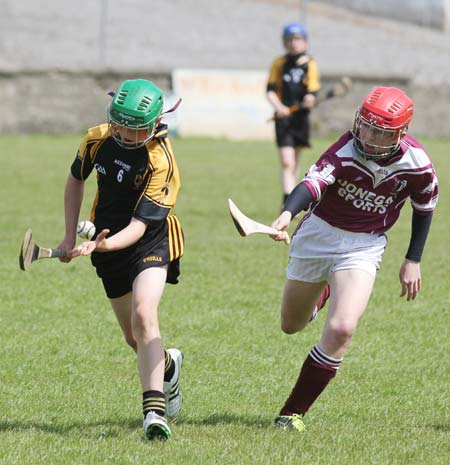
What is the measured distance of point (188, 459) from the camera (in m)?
4.75

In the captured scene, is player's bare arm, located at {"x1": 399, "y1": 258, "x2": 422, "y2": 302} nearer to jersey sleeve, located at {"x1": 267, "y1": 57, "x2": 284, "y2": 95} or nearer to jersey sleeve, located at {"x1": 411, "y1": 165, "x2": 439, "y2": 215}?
jersey sleeve, located at {"x1": 411, "y1": 165, "x2": 439, "y2": 215}

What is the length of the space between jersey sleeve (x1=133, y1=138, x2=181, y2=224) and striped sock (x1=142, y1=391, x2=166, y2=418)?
2.68ft

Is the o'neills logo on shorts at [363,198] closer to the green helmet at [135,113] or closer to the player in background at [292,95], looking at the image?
the green helmet at [135,113]

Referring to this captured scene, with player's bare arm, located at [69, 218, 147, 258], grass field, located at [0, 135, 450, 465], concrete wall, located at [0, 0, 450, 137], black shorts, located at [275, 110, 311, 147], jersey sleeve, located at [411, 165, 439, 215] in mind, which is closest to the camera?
player's bare arm, located at [69, 218, 147, 258]

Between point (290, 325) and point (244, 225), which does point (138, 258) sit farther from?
point (290, 325)

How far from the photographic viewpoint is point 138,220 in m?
5.14

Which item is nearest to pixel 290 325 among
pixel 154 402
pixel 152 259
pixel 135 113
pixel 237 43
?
pixel 152 259

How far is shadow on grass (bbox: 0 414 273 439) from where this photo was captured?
17.1ft

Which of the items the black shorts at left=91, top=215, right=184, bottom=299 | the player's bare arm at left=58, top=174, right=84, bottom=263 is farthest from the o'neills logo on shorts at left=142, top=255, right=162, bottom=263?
the player's bare arm at left=58, top=174, right=84, bottom=263

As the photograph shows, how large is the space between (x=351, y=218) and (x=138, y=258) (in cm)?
111

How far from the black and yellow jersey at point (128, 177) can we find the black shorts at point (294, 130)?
7.98 m

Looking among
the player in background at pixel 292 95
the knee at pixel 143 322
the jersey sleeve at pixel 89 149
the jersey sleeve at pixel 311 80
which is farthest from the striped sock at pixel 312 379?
the jersey sleeve at pixel 311 80

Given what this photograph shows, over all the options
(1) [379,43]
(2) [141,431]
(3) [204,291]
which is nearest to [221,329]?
(3) [204,291]

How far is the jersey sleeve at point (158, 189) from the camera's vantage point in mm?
5148
